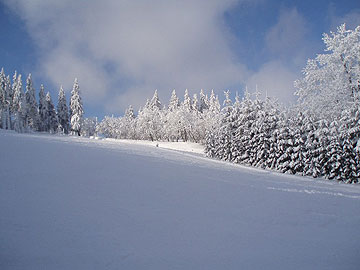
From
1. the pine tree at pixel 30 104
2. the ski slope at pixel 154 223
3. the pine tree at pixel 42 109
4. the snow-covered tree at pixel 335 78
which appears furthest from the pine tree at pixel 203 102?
the ski slope at pixel 154 223

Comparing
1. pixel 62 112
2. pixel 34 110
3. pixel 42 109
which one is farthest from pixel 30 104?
pixel 62 112

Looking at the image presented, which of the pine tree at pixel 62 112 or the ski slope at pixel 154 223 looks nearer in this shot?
the ski slope at pixel 154 223

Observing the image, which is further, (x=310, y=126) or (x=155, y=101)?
(x=155, y=101)

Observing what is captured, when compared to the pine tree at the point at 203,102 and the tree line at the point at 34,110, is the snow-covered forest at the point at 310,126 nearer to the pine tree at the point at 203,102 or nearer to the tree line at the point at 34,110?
the tree line at the point at 34,110

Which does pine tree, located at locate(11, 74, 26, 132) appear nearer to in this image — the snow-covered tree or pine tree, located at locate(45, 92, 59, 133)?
pine tree, located at locate(45, 92, 59, 133)

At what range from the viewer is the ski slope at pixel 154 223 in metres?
4.53

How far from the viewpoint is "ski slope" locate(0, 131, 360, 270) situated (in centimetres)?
453

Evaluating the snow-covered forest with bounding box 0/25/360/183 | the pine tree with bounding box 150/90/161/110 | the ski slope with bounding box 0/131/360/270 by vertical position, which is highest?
the pine tree with bounding box 150/90/161/110

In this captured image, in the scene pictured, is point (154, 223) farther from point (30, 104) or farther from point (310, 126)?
point (30, 104)

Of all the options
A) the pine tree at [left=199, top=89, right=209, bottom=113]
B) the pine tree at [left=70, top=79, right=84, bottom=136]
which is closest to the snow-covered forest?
the pine tree at [left=70, top=79, right=84, bottom=136]

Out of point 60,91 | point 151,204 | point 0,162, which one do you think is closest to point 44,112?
point 60,91

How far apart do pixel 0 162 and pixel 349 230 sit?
39.4 ft

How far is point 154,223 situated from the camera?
5953 millimetres

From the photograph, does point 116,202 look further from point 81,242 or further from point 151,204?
point 81,242
